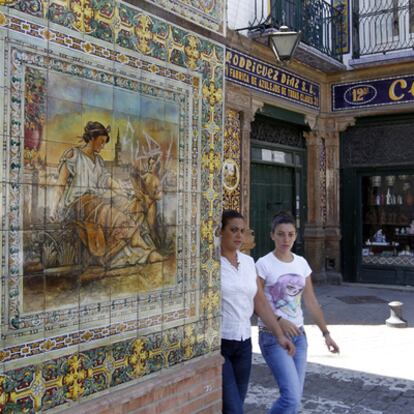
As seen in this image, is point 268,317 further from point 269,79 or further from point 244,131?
point 269,79

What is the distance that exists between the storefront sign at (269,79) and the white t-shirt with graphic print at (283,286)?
6.03 meters

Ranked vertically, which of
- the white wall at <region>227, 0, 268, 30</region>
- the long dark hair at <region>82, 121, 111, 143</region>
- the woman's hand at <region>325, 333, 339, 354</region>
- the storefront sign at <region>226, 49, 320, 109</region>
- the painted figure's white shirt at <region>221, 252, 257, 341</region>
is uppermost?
the white wall at <region>227, 0, 268, 30</region>

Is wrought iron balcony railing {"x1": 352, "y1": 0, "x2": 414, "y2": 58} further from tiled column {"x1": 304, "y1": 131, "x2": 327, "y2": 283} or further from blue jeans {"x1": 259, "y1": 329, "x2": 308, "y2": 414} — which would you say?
blue jeans {"x1": 259, "y1": 329, "x2": 308, "y2": 414}

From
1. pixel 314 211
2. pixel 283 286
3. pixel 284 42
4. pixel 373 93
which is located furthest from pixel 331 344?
pixel 373 93

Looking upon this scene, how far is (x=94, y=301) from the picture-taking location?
3.25 metres

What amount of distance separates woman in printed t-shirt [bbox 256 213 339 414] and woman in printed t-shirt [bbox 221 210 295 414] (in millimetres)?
86

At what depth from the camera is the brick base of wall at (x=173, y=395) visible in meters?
3.26

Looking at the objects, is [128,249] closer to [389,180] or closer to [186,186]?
[186,186]

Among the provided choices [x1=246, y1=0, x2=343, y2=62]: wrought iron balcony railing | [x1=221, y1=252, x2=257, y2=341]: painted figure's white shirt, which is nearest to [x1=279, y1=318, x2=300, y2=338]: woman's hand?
[x1=221, y1=252, x2=257, y2=341]: painted figure's white shirt

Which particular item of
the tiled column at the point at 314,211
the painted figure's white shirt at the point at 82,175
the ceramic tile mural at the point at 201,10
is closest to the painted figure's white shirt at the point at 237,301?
the painted figure's white shirt at the point at 82,175

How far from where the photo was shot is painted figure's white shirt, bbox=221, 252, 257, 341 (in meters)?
3.75

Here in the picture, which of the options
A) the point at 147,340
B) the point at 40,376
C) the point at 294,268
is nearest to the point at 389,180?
the point at 294,268

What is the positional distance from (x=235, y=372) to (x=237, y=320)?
0.36 metres

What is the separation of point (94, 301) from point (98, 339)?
221 millimetres
